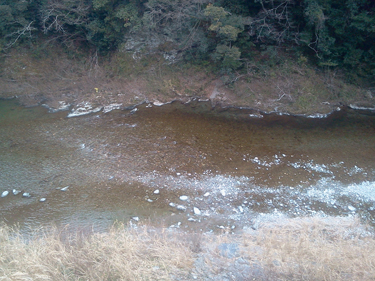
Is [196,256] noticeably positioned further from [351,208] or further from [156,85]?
[156,85]

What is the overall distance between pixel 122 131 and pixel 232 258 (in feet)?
25.4

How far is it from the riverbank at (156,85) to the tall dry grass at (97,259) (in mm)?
9114

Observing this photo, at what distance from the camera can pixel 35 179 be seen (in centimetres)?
884

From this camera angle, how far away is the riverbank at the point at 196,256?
4668mm

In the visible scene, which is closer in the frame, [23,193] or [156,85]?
[23,193]

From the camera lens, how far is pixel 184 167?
938 cm

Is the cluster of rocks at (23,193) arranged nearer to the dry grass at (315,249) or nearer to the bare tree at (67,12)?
the dry grass at (315,249)

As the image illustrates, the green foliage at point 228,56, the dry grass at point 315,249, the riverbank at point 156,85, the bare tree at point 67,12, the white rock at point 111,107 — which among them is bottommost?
the dry grass at point 315,249

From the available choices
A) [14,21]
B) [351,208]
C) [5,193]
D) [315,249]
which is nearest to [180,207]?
[315,249]

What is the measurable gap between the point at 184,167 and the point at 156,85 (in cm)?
705

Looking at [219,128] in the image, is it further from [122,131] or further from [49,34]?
[49,34]

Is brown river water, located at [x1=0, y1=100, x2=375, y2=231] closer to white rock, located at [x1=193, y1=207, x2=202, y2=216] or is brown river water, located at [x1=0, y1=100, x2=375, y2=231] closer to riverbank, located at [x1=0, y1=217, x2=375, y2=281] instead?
white rock, located at [x1=193, y1=207, x2=202, y2=216]

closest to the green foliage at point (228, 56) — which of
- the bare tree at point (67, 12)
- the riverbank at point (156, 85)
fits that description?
the riverbank at point (156, 85)

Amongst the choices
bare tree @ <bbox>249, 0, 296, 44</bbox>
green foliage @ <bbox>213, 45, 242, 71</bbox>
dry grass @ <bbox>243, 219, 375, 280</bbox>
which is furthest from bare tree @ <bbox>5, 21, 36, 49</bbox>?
dry grass @ <bbox>243, 219, 375, 280</bbox>
